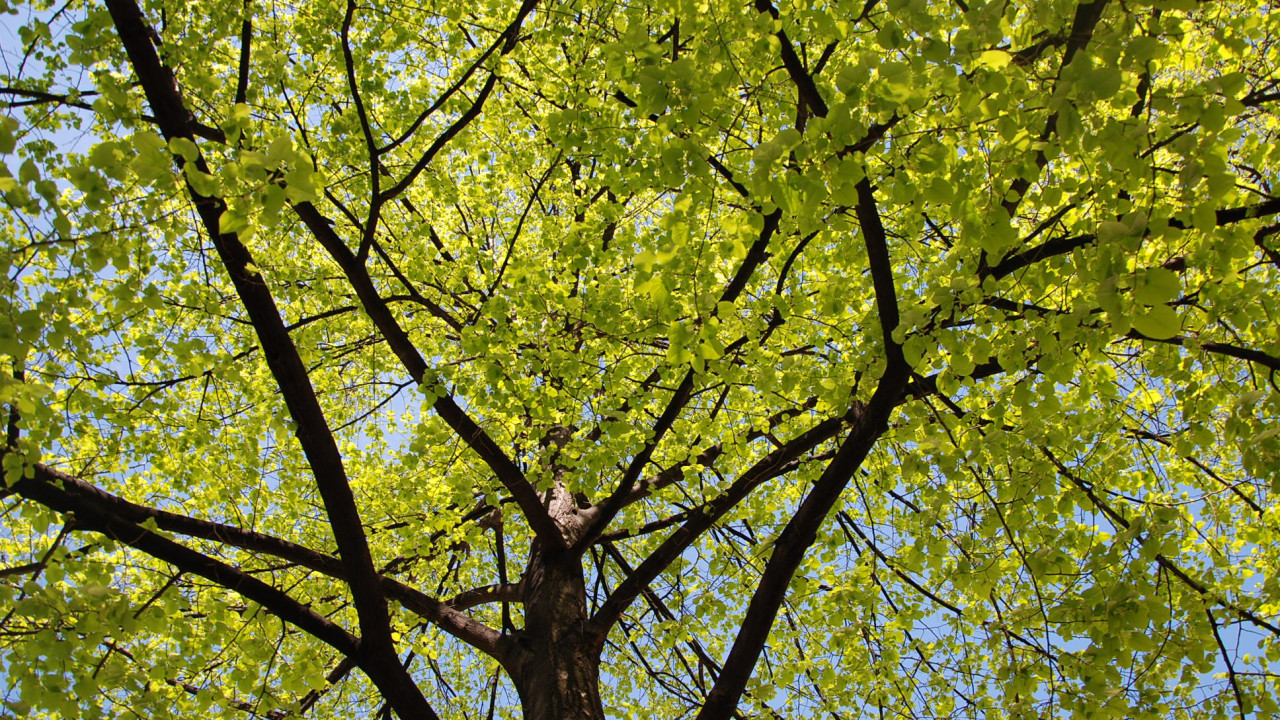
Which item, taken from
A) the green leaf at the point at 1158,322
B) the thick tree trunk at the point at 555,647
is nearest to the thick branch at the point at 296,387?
the thick tree trunk at the point at 555,647

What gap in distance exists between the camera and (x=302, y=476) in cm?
600

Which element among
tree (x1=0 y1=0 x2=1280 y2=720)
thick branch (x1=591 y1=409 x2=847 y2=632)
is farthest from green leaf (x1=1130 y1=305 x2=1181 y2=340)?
thick branch (x1=591 y1=409 x2=847 y2=632)

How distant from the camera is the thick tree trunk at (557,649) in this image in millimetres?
3965

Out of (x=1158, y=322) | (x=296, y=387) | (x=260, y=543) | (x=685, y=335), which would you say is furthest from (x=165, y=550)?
(x=1158, y=322)

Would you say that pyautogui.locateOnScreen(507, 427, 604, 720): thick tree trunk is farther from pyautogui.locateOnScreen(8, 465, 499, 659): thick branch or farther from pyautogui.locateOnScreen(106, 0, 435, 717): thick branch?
pyautogui.locateOnScreen(106, 0, 435, 717): thick branch

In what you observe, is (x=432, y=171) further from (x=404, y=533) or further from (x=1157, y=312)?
(x=1157, y=312)

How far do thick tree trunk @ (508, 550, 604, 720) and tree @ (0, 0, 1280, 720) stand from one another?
0.08 ft

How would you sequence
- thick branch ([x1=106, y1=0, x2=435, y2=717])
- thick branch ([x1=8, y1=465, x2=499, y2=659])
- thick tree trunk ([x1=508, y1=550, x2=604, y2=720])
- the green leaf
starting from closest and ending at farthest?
1. the green leaf
2. thick branch ([x1=106, y1=0, x2=435, y2=717])
3. thick branch ([x1=8, y1=465, x2=499, y2=659])
4. thick tree trunk ([x1=508, y1=550, x2=604, y2=720])

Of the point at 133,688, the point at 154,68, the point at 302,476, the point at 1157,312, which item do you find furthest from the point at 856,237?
the point at 302,476

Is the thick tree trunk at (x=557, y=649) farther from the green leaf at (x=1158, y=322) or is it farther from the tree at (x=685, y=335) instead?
the green leaf at (x=1158, y=322)

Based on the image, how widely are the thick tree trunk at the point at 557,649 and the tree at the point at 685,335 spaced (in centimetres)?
2

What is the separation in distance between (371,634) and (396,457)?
3826mm

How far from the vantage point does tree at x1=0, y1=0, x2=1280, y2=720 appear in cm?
239

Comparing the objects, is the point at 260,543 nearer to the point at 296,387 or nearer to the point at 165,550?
the point at 165,550
